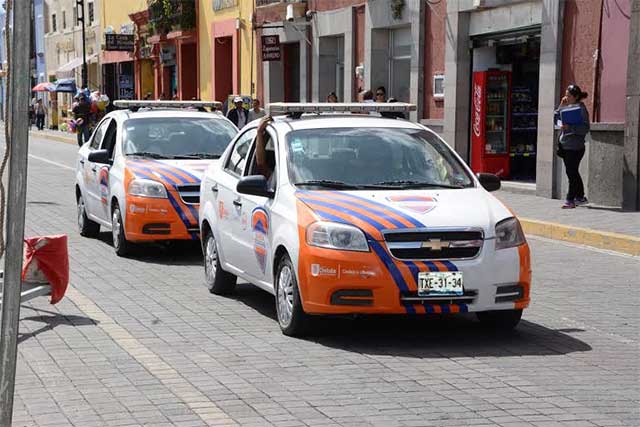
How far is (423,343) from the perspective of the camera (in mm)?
8016

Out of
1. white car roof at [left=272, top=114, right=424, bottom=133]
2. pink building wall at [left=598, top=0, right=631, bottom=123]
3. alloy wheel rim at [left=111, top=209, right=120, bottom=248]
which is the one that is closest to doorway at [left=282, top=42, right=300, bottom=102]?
pink building wall at [left=598, top=0, right=631, bottom=123]

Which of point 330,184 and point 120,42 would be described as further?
point 120,42

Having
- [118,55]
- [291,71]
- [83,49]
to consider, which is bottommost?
[291,71]

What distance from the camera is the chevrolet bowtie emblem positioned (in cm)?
770

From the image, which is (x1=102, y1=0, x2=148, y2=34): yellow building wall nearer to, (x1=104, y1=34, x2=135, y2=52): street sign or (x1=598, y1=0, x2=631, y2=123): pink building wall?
(x1=104, y1=34, x2=135, y2=52): street sign

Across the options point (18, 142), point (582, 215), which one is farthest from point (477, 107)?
point (18, 142)

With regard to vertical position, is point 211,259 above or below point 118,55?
below

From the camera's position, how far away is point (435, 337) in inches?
324

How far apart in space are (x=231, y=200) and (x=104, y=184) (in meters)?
4.19

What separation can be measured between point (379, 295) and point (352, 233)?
46 centimetres

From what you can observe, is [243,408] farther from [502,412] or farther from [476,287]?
[476,287]

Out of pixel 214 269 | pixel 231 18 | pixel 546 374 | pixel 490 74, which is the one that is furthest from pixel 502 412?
pixel 231 18

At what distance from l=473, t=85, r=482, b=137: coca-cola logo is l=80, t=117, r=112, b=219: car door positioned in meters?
9.69

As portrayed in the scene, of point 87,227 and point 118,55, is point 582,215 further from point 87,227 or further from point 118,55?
point 118,55
